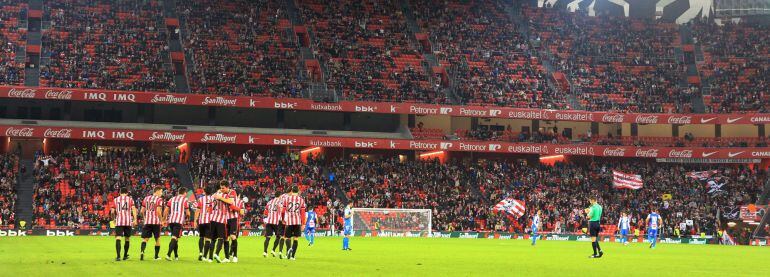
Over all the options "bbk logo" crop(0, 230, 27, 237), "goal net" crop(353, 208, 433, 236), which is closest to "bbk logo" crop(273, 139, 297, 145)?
"goal net" crop(353, 208, 433, 236)

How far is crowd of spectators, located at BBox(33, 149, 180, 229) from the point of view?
57.6 metres

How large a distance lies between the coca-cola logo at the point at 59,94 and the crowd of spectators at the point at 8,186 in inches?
190

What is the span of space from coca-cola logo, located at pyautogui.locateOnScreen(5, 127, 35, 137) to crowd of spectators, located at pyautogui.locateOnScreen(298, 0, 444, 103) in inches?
871

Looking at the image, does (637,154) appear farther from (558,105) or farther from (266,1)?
(266,1)

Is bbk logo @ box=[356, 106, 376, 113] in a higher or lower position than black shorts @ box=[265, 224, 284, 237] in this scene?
higher

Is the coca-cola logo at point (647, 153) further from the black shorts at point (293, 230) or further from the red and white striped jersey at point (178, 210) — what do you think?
the red and white striped jersey at point (178, 210)

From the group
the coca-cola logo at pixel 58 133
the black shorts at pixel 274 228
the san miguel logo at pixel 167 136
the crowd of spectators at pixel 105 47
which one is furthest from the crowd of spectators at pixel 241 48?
the black shorts at pixel 274 228

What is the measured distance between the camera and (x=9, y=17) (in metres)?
72.3

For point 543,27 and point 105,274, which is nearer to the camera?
point 105,274

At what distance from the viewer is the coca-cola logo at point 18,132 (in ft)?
206

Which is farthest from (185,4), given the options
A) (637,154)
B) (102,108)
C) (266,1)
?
(637,154)

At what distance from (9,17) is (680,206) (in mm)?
52248

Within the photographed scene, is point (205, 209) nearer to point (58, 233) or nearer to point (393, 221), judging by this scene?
point (58, 233)

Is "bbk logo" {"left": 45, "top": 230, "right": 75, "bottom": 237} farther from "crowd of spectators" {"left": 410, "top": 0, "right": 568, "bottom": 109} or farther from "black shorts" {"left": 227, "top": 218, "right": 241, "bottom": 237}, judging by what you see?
"crowd of spectators" {"left": 410, "top": 0, "right": 568, "bottom": 109}
